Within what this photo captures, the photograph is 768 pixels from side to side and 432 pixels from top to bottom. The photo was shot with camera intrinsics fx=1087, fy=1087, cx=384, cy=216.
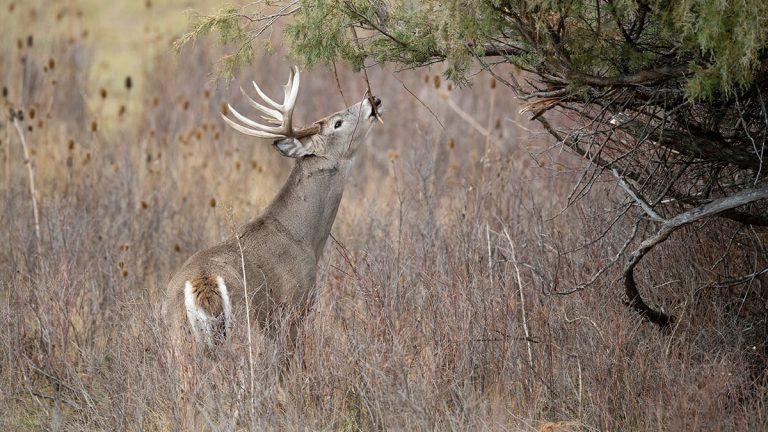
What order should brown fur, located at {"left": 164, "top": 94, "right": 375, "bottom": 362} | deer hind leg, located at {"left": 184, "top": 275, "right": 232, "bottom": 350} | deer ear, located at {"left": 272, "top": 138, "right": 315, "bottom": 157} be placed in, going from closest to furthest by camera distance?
deer hind leg, located at {"left": 184, "top": 275, "right": 232, "bottom": 350}, brown fur, located at {"left": 164, "top": 94, "right": 375, "bottom": 362}, deer ear, located at {"left": 272, "top": 138, "right": 315, "bottom": 157}

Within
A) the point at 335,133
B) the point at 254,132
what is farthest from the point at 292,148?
the point at 254,132

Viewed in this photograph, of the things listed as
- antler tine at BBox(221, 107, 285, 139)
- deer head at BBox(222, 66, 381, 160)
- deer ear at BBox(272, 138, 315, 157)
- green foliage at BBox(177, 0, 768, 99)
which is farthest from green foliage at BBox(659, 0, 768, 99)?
deer ear at BBox(272, 138, 315, 157)

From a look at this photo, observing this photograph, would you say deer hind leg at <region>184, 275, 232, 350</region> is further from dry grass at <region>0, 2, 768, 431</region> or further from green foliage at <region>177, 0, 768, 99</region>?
green foliage at <region>177, 0, 768, 99</region>

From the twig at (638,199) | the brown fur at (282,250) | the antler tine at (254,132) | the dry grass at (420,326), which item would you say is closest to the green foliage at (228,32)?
the antler tine at (254,132)

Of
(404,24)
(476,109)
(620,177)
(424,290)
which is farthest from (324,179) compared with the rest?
(476,109)

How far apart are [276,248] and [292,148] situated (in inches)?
26.2

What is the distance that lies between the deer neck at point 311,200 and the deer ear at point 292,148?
2.8 inches

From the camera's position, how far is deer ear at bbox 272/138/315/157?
645 centimetres

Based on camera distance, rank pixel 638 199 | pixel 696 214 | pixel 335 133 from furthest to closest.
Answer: pixel 335 133 → pixel 638 199 → pixel 696 214

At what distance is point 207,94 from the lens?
1134cm

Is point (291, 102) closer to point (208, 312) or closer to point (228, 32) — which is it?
point (228, 32)

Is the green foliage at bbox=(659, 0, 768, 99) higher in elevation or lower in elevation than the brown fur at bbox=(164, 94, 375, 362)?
higher

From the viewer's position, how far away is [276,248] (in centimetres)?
621

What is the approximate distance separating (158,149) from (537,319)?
6561 millimetres
